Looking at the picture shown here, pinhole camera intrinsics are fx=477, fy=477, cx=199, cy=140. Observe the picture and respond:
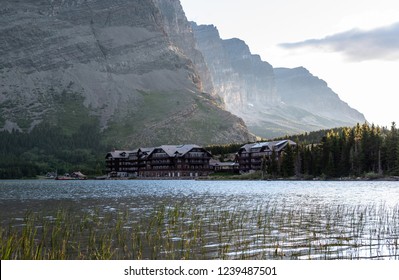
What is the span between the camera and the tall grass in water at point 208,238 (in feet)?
Result: 91.3

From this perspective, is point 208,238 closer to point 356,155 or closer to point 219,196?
point 219,196

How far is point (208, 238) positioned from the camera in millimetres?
33750

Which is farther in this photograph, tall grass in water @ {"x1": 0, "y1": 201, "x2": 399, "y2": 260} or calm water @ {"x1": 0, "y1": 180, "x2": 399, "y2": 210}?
calm water @ {"x1": 0, "y1": 180, "x2": 399, "y2": 210}

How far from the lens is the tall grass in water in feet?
91.3

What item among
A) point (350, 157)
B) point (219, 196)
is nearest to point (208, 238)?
point (219, 196)

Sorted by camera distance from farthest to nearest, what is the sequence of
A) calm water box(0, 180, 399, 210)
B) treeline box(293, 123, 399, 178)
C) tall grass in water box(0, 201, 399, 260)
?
treeline box(293, 123, 399, 178) < calm water box(0, 180, 399, 210) < tall grass in water box(0, 201, 399, 260)

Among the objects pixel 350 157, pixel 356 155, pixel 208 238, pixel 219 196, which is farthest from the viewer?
pixel 350 157

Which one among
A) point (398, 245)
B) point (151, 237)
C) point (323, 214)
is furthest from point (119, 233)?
point (323, 214)

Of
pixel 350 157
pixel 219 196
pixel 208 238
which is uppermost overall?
pixel 350 157

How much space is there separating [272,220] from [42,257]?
22811mm

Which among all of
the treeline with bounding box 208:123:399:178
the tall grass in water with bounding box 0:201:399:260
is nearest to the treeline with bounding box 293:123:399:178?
the treeline with bounding box 208:123:399:178

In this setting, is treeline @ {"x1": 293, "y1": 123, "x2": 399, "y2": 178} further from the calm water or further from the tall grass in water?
the tall grass in water

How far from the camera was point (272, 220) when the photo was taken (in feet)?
142
